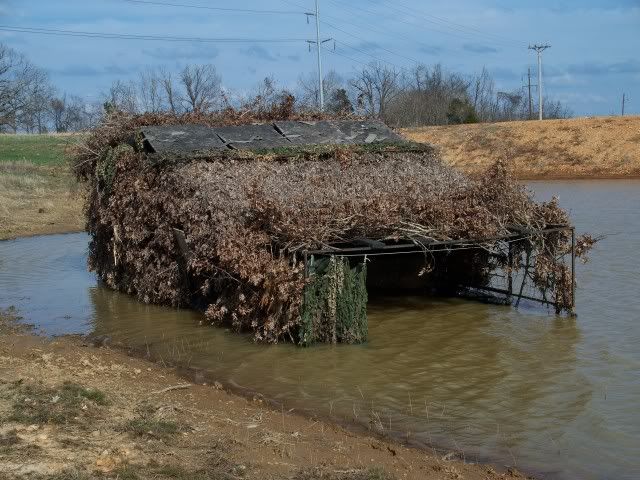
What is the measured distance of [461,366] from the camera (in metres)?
11.6

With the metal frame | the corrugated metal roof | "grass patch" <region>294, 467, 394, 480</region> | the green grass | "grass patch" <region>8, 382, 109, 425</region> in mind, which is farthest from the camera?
the green grass

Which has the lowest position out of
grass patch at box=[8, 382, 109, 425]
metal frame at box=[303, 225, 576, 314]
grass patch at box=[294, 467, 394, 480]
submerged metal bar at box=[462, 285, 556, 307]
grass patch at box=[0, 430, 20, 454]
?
submerged metal bar at box=[462, 285, 556, 307]

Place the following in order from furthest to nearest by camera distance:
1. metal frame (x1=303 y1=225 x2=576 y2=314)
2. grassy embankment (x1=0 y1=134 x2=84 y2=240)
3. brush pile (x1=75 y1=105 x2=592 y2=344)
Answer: grassy embankment (x1=0 y1=134 x2=84 y2=240)
brush pile (x1=75 y1=105 x2=592 y2=344)
metal frame (x1=303 y1=225 x2=576 y2=314)

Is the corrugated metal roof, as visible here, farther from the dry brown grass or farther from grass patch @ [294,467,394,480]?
grass patch @ [294,467,394,480]

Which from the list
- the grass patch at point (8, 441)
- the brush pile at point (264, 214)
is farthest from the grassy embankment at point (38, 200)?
the grass patch at point (8, 441)

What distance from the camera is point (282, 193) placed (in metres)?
14.3

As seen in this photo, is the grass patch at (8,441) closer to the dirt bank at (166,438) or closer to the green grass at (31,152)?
the dirt bank at (166,438)

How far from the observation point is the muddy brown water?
874 centimetres

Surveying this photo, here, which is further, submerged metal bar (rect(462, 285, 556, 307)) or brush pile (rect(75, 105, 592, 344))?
submerged metal bar (rect(462, 285, 556, 307))

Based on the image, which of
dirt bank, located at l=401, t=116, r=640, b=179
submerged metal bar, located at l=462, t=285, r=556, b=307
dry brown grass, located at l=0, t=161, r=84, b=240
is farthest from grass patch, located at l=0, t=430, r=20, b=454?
dirt bank, located at l=401, t=116, r=640, b=179

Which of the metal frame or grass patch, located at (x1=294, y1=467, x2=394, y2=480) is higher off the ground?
the metal frame

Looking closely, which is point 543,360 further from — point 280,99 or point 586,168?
point 586,168

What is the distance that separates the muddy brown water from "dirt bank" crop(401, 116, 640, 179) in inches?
1235

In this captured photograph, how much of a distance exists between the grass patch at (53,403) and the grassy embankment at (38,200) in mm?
11892
